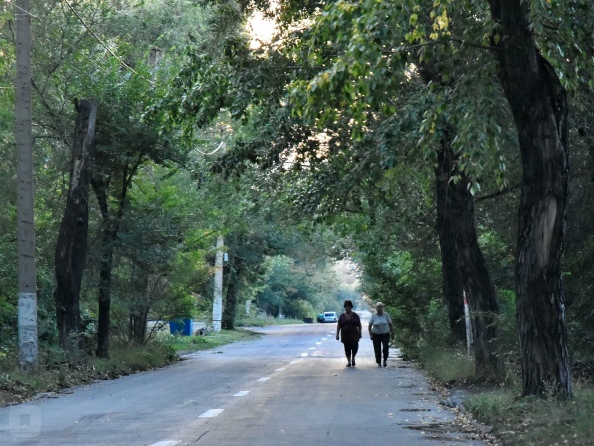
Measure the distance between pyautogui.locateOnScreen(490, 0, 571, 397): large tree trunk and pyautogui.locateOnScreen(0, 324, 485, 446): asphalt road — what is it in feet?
5.03

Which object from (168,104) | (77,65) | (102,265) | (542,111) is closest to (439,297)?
(102,265)

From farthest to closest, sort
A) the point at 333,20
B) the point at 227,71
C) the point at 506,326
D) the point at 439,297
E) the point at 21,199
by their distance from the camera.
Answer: the point at 439,297 < the point at 21,199 < the point at 506,326 < the point at 227,71 < the point at 333,20

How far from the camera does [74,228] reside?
23156 mm

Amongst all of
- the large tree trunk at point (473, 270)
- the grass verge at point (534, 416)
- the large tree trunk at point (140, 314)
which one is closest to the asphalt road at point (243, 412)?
the grass verge at point (534, 416)

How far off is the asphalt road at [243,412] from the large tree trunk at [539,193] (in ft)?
Result: 5.03

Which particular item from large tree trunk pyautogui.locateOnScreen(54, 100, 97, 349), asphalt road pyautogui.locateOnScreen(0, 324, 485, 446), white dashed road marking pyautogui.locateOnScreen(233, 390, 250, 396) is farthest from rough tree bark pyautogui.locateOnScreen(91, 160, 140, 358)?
white dashed road marking pyautogui.locateOnScreen(233, 390, 250, 396)

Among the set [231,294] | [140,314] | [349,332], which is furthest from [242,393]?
[231,294]

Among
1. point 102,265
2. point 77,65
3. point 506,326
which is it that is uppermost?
point 77,65

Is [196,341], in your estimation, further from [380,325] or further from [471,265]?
[471,265]

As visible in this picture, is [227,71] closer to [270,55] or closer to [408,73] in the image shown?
[270,55]

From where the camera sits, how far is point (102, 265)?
25859 millimetres

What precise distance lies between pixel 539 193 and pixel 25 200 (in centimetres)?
1142

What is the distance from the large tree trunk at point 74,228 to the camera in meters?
23.1

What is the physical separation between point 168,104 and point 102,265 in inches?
378
